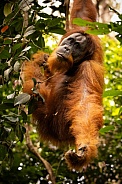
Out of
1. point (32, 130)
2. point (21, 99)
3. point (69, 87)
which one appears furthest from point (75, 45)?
point (32, 130)

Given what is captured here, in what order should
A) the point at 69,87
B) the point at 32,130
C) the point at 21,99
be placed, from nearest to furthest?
the point at 21,99
the point at 69,87
the point at 32,130

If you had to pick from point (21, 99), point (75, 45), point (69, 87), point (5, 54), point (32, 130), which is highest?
point (5, 54)

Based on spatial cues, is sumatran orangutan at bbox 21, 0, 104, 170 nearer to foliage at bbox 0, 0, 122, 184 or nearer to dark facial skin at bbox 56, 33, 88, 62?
dark facial skin at bbox 56, 33, 88, 62

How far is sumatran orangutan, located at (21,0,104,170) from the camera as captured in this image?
131 inches

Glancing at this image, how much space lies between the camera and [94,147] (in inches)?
112

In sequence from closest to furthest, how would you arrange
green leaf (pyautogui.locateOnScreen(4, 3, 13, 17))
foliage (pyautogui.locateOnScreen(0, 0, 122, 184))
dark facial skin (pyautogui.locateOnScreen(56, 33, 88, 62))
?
foliage (pyautogui.locateOnScreen(0, 0, 122, 184)) < green leaf (pyautogui.locateOnScreen(4, 3, 13, 17)) < dark facial skin (pyautogui.locateOnScreen(56, 33, 88, 62))

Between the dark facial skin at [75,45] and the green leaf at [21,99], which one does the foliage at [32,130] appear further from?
the dark facial skin at [75,45]

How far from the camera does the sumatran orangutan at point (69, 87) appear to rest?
332 cm

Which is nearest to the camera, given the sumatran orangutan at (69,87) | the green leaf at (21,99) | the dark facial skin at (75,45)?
the green leaf at (21,99)

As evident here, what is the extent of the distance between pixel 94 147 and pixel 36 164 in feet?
12.0

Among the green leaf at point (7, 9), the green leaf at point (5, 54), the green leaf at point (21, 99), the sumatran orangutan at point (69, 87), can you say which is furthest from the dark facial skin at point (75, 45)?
the green leaf at point (21, 99)

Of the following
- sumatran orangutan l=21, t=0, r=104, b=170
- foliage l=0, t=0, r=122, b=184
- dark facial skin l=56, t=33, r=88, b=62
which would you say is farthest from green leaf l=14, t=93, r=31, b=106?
dark facial skin l=56, t=33, r=88, b=62

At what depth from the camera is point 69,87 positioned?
3.68 meters

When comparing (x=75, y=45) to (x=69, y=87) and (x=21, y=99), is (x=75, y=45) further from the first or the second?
(x=21, y=99)
